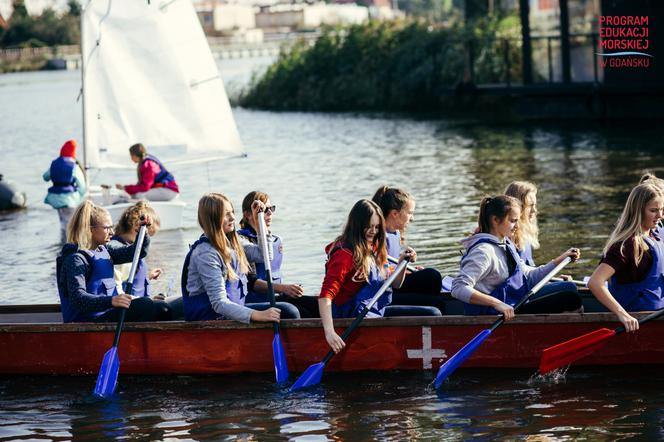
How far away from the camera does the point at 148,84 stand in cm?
1939

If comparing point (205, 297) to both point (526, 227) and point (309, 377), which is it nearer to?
point (309, 377)

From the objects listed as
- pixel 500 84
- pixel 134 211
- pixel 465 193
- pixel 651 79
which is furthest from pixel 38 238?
pixel 500 84

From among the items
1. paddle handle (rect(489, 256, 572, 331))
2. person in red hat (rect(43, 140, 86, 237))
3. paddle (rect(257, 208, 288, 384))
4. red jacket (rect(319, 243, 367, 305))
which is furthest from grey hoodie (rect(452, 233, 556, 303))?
person in red hat (rect(43, 140, 86, 237))

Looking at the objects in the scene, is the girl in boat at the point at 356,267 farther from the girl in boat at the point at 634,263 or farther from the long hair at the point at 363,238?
the girl in boat at the point at 634,263

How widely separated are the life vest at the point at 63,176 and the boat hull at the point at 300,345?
7587 millimetres

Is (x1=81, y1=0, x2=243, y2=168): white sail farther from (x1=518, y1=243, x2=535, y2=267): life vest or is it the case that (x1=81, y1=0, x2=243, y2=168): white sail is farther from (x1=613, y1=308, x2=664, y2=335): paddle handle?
(x1=613, y1=308, x2=664, y2=335): paddle handle

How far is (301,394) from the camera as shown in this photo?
9617 mm

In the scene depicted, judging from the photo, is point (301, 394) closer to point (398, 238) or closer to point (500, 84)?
point (398, 238)

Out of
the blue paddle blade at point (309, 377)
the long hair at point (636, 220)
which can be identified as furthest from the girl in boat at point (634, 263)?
the blue paddle blade at point (309, 377)

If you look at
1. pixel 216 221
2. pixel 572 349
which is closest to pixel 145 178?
pixel 216 221

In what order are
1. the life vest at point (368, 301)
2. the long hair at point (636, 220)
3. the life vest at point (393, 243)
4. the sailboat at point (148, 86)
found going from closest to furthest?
the long hair at point (636, 220), the life vest at point (368, 301), the life vest at point (393, 243), the sailboat at point (148, 86)

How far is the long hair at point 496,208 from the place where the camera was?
31.0ft

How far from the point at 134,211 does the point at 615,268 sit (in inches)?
160

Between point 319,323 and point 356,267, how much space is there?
1.83ft
